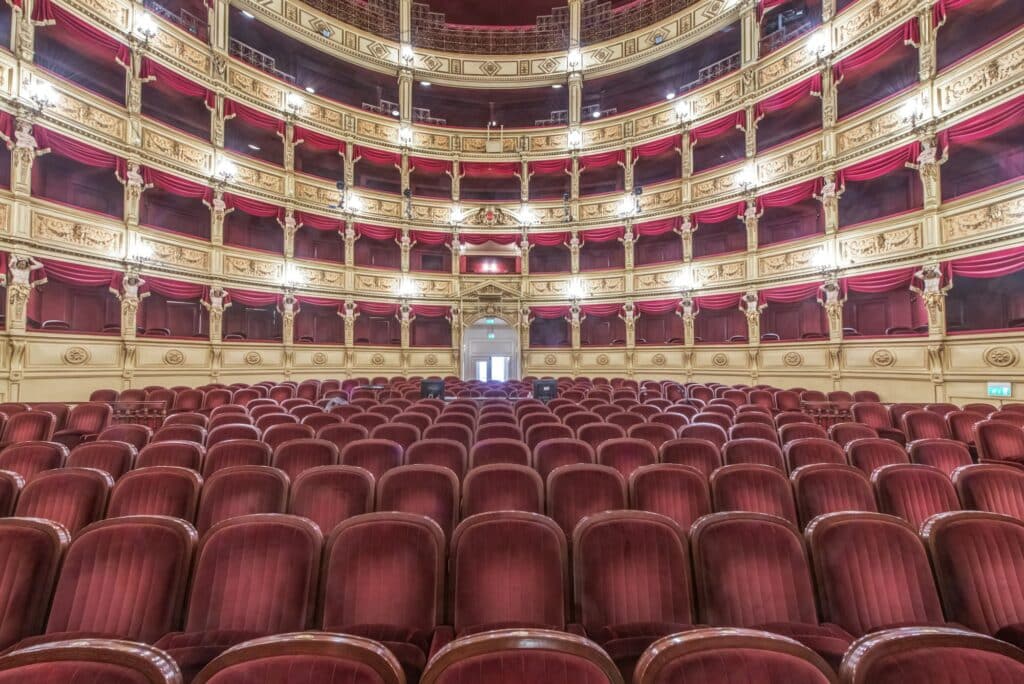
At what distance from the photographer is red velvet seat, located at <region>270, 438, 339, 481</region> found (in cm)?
359

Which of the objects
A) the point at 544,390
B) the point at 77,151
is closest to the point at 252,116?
the point at 77,151

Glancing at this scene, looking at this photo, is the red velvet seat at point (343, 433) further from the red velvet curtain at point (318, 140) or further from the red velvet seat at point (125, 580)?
the red velvet curtain at point (318, 140)

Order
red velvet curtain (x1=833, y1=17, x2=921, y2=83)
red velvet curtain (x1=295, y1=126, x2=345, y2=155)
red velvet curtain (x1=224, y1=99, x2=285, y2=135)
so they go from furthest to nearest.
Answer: red velvet curtain (x1=295, y1=126, x2=345, y2=155), red velvet curtain (x1=224, y1=99, x2=285, y2=135), red velvet curtain (x1=833, y1=17, x2=921, y2=83)

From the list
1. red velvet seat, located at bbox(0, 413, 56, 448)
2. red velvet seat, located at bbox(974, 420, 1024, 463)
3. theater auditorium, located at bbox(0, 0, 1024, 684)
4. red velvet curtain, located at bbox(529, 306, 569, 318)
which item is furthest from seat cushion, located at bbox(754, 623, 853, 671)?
red velvet curtain, located at bbox(529, 306, 569, 318)

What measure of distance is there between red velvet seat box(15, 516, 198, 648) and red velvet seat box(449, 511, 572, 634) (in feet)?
3.47

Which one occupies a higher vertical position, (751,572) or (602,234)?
(602,234)

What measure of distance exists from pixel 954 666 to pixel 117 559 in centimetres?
250

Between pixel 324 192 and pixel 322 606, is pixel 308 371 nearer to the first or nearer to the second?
pixel 324 192

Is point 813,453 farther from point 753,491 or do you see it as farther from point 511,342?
point 511,342

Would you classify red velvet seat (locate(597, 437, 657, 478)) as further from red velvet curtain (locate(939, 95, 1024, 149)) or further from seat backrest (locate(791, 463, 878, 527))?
red velvet curtain (locate(939, 95, 1024, 149))

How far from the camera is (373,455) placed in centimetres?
371

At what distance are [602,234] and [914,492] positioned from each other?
40.0 ft

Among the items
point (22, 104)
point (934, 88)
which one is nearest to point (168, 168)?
point (22, 104)

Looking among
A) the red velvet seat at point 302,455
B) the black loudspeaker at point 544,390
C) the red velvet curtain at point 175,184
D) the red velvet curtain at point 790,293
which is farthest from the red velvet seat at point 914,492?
the red velvet curtain at point 175,184
